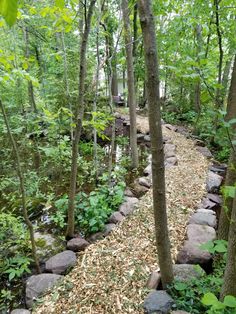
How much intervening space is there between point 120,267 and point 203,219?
1.34 meters

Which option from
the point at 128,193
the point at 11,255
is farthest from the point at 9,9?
the point at 128,193

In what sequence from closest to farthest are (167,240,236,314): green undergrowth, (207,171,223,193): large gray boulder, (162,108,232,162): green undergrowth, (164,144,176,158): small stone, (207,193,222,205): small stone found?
(167,240,236,314): green undergrowth → (207,193,222,205): small stone → (207,171,223,193): large gray boulder → (162,108,232,162): green undergrowth → (164,144,176,158): small stone

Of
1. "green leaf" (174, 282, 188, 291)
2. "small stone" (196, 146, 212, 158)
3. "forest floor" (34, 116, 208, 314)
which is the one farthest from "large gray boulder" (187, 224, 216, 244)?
"small stone" (196, 146, 212, 158)

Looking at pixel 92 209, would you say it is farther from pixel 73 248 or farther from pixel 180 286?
pixel 180 286

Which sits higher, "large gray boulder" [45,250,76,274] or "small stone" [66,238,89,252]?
"small stone" [66,238,89,252]

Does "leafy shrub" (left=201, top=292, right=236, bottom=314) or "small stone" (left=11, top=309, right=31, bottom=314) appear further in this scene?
"small stone" (left=11, top=309, right=31, bottom=314)

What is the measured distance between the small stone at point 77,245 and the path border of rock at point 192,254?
2.94ft

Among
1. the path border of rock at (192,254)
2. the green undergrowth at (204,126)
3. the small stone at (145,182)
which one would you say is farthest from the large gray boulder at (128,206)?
the green undergrowth at (204,126)

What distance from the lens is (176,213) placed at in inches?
129

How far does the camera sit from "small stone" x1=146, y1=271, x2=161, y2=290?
6.78 feet

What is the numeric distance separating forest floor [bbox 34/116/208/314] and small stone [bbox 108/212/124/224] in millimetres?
82

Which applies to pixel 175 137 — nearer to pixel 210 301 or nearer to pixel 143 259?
→ pixel 143 259

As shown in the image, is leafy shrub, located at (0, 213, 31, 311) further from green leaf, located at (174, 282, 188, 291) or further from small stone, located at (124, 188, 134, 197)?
small stone, located at (124, 188, 134, 197)

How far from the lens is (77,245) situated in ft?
9.11
